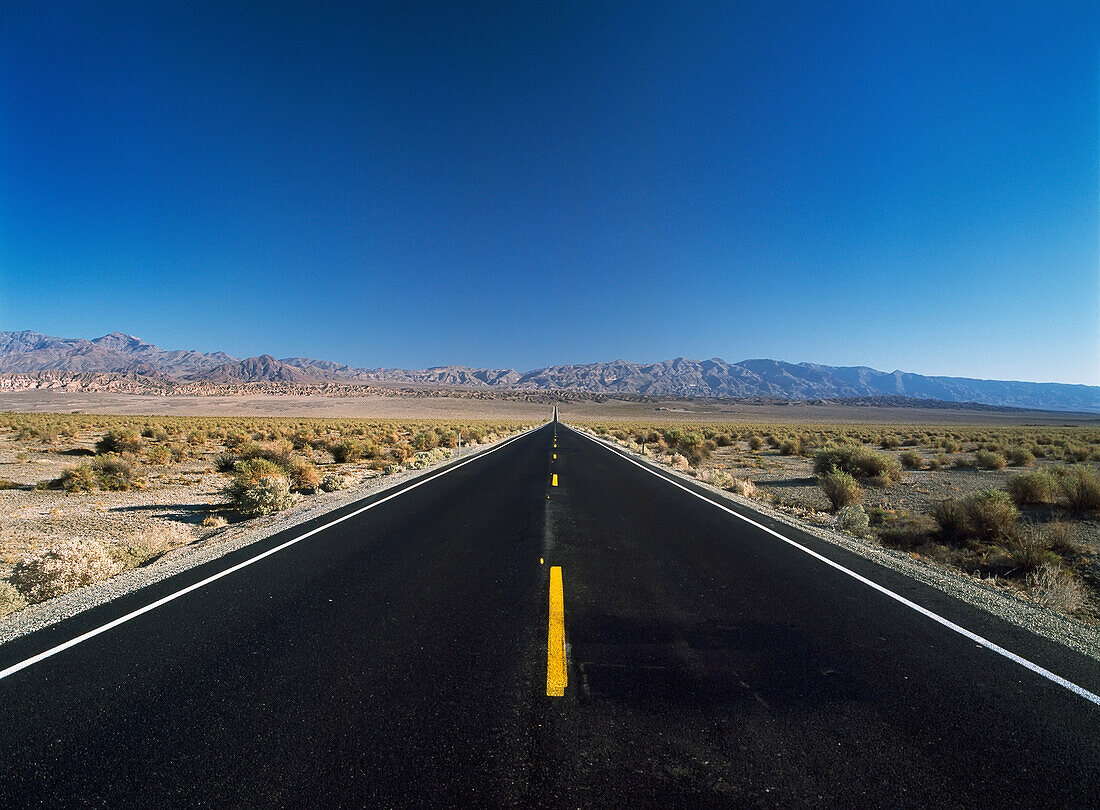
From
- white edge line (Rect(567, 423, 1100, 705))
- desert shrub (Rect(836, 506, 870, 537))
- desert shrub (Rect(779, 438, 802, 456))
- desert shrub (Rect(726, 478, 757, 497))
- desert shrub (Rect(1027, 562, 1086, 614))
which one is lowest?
desert shrub (Rect(779, 438, 802, 456))

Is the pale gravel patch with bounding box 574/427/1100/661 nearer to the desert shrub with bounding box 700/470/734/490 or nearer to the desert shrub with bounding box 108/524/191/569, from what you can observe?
the desert shrub with bounding box 700/470/734/490

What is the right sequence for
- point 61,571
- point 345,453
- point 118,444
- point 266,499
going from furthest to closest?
point 345,453
point 118,444
point 266,499
point 61,571

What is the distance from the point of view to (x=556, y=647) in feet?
12.8

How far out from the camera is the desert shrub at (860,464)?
1670 cm

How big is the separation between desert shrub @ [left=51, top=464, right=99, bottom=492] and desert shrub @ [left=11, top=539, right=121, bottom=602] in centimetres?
867

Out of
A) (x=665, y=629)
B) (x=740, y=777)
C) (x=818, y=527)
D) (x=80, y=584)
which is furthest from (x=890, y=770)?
(x=80, y=584)

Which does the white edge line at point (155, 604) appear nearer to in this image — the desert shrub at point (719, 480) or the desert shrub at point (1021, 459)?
the desert shrub at point (719, 480)

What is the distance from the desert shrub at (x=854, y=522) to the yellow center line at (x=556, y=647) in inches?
278

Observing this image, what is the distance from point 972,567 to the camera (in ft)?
23.4

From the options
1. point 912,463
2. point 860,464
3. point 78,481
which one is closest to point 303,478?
point 78,481

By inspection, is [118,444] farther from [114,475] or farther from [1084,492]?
[1084,492]

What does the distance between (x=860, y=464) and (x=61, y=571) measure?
2101 cm

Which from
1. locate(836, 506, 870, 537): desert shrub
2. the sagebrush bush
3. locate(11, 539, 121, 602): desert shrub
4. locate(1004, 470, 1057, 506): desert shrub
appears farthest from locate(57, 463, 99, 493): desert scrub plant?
locate(1004, 470, 1057, 506): desert shrub

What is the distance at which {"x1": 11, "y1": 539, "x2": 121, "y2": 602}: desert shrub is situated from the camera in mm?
5467
